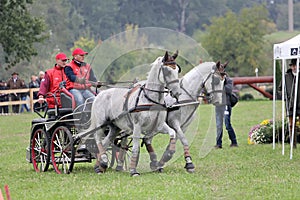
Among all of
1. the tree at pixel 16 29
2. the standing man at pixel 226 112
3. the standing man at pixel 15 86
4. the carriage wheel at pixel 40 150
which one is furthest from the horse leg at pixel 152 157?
the tree at pixel 16 29

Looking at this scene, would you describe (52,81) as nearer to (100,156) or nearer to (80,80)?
(80,80)

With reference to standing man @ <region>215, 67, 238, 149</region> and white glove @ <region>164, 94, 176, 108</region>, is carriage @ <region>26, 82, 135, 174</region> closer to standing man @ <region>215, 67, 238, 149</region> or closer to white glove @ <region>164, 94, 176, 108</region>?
white glove @ <region>164, 94, 176, 108</region>

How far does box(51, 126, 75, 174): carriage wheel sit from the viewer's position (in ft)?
41.7

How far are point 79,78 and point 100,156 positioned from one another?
1.33 metres

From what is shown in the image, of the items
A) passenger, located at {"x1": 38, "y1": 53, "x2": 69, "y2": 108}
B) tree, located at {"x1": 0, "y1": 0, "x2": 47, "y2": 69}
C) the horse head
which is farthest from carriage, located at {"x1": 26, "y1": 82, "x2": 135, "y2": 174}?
tree, located at {"x1": 0, "y1": 0, "x2": 47, "y2": 69}

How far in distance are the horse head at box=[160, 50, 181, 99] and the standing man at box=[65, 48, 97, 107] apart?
1474 mm

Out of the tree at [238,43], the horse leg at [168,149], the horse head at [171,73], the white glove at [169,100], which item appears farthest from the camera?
the tree at [238,43]

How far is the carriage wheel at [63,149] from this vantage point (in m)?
12.7

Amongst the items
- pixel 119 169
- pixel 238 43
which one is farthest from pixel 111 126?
pixel 238 43

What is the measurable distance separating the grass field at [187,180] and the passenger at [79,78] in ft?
4.20

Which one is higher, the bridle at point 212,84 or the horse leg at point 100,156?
the bridle at point 212,84

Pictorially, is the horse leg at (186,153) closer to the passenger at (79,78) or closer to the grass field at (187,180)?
the grass field at (187,180)

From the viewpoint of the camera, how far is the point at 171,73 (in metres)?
11.6

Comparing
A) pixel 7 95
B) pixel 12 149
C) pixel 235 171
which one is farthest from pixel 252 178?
pixel 7 95
